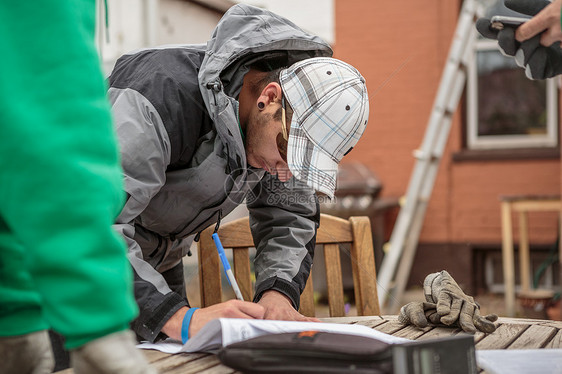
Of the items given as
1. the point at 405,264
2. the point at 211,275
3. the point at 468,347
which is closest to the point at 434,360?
the point at 468,347

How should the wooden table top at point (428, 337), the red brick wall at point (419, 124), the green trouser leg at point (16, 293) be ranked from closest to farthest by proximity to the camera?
the green trouser leg at point (16, 293) → the wooden table top at point (428, 337) → the red brick wall at point (419, 124)

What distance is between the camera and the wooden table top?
103cm

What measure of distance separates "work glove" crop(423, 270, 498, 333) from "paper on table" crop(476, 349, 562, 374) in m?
0.21

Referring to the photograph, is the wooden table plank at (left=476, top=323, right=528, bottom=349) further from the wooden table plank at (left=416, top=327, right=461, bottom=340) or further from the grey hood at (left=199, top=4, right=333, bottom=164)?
the grey hood at (left=199, top=4, right=333, bottom=164)

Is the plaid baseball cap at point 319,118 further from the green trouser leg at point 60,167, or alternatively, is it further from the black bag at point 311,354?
the green trouser leg at point 60,167

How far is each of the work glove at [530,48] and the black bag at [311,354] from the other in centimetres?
99

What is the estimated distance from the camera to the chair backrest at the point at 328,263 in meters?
1.73

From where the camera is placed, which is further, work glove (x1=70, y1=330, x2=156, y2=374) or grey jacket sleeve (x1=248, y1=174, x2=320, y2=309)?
grey jacket sleeve (x1=248, y1=174, x2=320, y2=309)

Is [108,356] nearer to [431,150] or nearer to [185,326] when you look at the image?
[185,326]

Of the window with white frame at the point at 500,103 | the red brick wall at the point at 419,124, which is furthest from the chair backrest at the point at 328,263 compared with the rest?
the window with white frame at the point at 500,103

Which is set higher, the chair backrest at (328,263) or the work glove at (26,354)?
the work glove at (26,354)

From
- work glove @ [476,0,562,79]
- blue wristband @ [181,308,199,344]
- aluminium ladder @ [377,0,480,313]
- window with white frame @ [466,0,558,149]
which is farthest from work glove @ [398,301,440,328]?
window with white frame @ [466,0,558,149]

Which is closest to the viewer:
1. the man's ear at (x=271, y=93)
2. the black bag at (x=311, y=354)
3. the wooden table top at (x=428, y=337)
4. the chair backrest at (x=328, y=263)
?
the black bag at (x=311, y=354)

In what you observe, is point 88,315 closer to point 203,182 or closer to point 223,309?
point 223,309
